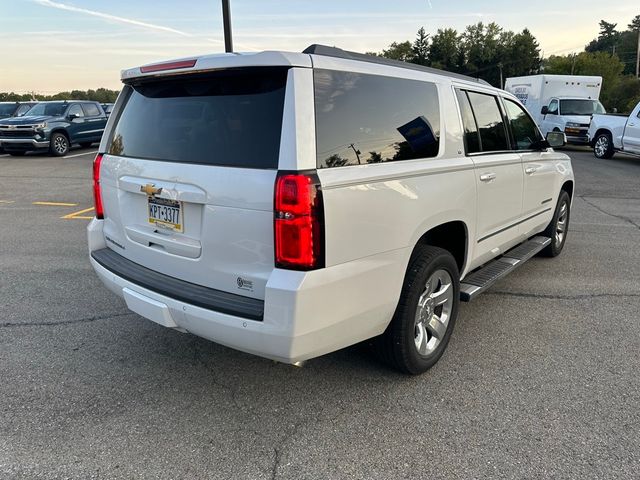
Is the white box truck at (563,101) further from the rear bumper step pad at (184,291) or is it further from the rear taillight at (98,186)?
the rear bumper step pad at (184,291)

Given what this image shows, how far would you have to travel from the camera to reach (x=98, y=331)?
3809 millimetres

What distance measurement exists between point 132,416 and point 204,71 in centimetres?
196

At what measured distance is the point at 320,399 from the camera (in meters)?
2.97

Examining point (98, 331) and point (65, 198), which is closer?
point (98, 331)

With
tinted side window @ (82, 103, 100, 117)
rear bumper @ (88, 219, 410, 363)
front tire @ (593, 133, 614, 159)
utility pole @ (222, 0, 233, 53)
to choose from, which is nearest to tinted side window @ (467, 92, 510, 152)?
rear bumper @ (88, 219, 410, 363)

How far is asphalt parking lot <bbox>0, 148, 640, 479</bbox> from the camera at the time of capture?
7.97 feet

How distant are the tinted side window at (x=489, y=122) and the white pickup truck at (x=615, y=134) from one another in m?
12.7

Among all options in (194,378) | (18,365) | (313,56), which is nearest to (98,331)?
(18,365)

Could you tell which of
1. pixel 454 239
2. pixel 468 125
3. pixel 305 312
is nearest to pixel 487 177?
pixel 468 125

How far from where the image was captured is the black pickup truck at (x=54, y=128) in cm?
1622

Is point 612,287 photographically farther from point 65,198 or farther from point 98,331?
point 65,198

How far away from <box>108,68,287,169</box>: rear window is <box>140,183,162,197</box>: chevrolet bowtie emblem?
0.57 feet

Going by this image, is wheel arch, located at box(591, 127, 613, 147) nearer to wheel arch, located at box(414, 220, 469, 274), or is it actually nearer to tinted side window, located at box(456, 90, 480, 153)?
tinted side window, located at box(456, 90, 480, 153)

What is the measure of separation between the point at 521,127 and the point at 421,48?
267 ft
